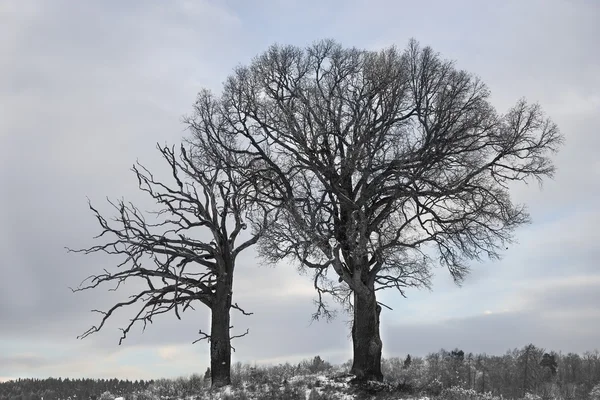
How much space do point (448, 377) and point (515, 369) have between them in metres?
10.8

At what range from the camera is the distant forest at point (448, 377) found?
1010 inches

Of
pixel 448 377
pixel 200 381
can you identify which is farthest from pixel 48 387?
pixel 448 377

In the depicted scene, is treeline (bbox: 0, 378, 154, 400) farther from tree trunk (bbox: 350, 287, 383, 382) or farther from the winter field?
tree trunk (bbox: 350, 287, 383, 382)

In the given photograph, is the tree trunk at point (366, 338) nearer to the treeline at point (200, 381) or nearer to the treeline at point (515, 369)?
the treeline at point (200, 381)

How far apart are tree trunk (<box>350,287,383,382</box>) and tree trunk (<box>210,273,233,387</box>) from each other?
183 inches

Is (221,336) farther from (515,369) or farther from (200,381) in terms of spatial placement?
(515,369)

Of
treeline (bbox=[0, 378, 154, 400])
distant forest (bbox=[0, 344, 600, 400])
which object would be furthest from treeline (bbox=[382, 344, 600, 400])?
treeline (bbox=[0, 378, 154, 400])

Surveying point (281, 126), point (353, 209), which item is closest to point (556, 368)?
point (353, 209)

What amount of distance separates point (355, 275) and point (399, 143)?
4.98 meters

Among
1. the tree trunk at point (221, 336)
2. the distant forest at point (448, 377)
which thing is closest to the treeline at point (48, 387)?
the distant forest at point (448, 377)

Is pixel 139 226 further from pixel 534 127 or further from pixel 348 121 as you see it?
pixel 534 127

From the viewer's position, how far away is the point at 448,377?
1228 inches

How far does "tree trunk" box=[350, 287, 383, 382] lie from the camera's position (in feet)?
72.3

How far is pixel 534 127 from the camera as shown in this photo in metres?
22.5
